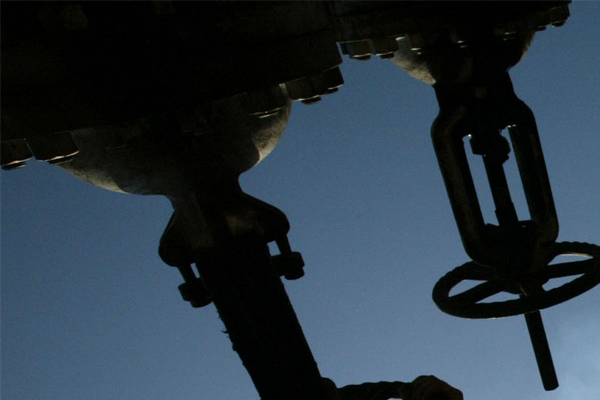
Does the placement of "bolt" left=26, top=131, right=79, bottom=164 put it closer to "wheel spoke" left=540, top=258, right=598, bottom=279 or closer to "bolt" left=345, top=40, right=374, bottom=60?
"bolt" left=345, top=40, right=374, bottom=60

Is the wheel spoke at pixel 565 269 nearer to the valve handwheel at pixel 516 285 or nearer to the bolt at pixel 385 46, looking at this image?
the valve handwheel at pixel 516 285

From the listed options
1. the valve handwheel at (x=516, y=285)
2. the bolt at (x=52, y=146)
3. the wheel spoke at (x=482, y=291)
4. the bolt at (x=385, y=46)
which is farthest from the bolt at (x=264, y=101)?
the wheel spoke at (x=482, y=291)

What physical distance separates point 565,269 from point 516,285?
33 centimetres

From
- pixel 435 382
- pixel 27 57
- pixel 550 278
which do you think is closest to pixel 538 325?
pixel 550 278

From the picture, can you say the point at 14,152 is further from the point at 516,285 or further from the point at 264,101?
the point at 516,285

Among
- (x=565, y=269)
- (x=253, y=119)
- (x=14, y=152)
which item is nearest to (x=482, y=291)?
(x=565, y=269)

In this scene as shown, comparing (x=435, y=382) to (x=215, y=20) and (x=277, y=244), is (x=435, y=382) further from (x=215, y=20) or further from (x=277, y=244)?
(x=215, y=20)

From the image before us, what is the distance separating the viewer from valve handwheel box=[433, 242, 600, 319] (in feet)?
19.4

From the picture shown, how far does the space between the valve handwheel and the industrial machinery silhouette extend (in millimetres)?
11

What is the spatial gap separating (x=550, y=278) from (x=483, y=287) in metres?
0.45

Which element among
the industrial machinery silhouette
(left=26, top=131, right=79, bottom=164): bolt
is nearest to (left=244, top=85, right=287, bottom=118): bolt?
the industrial machinery silhouette

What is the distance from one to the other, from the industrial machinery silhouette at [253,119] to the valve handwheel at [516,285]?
0.01 meters

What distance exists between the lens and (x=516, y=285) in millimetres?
6398

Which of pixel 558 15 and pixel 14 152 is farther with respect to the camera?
pixel 558 15
